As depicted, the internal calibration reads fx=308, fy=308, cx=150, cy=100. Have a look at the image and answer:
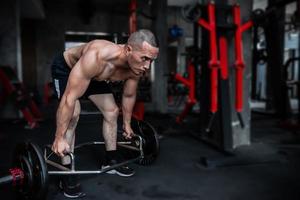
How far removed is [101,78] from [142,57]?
0.33 meters

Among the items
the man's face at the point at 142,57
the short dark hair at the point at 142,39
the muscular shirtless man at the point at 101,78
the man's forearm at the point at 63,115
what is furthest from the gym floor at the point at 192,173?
the short dark hair at the point at 142,39

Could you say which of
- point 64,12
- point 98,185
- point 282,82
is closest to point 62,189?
point 98,185

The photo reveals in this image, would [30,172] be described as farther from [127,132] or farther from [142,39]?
[142,39]

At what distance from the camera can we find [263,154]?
8.13 ft

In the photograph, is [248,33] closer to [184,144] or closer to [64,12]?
[184,144]

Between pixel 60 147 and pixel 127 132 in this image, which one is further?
pixel 127 132

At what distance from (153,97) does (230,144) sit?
284cm

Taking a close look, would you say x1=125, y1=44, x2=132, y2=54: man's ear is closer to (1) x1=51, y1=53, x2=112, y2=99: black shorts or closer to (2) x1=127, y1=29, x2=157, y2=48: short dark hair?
(2) x1=127, y1=29, x2=157, y2=48: short dark hair

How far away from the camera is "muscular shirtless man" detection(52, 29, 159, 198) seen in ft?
4.50

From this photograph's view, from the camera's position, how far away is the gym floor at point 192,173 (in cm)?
169

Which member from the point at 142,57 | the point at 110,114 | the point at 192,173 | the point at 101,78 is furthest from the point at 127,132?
the point at 142,57

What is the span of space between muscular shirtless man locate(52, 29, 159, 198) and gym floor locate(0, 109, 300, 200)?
0.16m

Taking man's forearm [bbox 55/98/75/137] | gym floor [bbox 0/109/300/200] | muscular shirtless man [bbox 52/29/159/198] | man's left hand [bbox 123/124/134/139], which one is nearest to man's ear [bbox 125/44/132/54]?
muscular shirtless man [bbox 52/29/159/198]

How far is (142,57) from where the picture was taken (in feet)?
4.43
